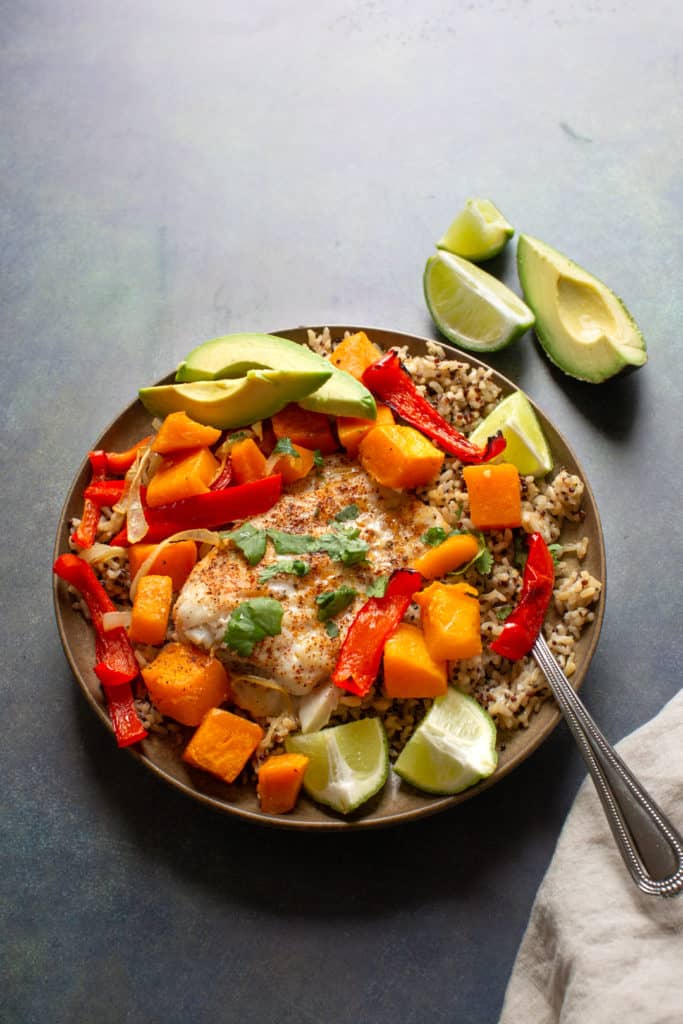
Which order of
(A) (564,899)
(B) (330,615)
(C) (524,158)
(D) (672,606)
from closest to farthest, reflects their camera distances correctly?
1. (A) (564,899)
2. (B) (330,615)
3. (D) (672,606)
4. (C) (524,158)

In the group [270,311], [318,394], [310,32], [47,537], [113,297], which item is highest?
A: [310,32]

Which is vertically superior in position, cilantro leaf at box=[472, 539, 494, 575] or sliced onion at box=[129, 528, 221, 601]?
cilantro leaf at box=[472, 539, 494, 575]

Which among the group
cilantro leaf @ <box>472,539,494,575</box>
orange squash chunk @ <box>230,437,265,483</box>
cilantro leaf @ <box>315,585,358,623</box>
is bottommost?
cilantro leaf @ <box>315,585,358,623</box>

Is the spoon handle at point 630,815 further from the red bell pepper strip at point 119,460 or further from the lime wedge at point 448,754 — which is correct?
the red bell pepper strip at point 119,460

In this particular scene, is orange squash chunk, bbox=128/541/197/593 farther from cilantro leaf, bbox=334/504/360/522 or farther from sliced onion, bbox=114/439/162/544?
cilantro leaf, bbox=334/504/360/522

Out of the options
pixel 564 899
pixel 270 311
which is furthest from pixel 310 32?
pixel 564 899

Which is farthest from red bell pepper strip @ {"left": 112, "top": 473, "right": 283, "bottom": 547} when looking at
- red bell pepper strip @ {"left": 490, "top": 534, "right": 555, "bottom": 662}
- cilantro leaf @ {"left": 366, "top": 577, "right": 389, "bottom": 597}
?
red bell pepper strip @ {"left": 490, "top": 534, "right": 555, "bottom": 662}

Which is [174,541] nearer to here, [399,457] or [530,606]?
[399,457]

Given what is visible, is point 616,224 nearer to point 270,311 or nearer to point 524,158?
point 524,158
